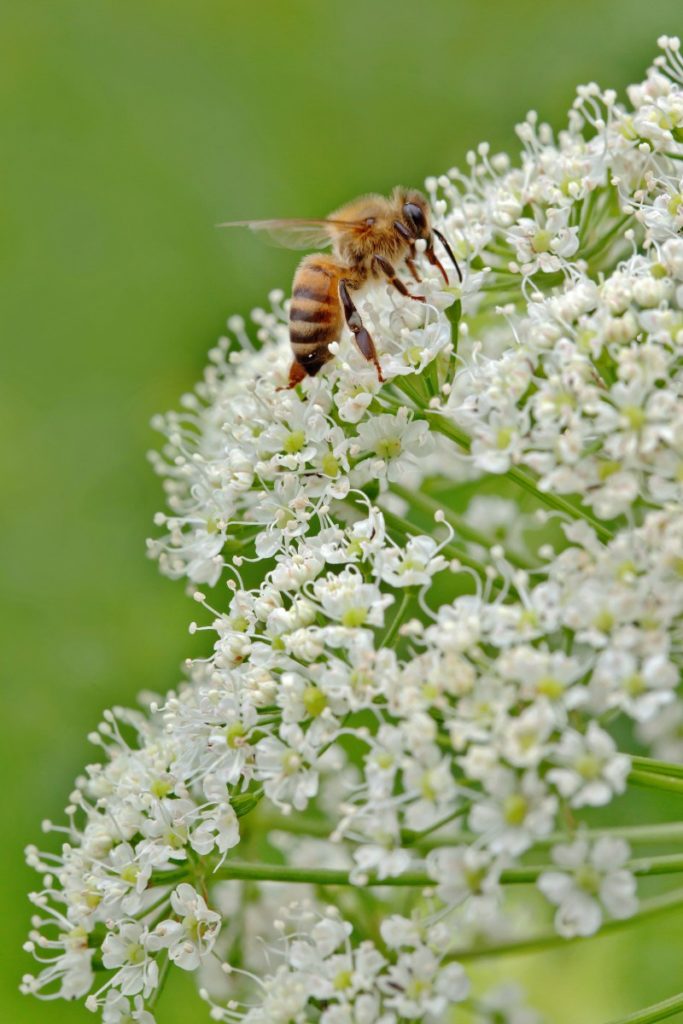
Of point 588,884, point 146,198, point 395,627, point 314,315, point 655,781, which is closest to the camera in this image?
point 588,884

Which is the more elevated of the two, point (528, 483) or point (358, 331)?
point (358, 331)

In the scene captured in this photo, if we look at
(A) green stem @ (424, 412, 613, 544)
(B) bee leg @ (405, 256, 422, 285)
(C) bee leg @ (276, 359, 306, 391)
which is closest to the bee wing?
(B) bee leg @ (405, 256, 422, 285)

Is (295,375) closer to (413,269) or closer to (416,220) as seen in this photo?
(413,269)

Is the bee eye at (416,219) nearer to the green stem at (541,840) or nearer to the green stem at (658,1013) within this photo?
the green stem at (541,840)

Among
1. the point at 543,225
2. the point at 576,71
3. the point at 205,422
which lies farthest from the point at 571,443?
the point at 576,71

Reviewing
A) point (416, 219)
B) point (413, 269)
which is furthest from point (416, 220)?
point (413, 269)

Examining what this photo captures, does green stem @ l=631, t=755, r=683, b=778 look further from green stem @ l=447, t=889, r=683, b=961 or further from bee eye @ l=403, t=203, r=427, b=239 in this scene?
bee eye @ l=403, t=203, r=427, b=239

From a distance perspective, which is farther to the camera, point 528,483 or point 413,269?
point 413,269

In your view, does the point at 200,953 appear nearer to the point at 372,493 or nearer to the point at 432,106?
the point at 372,493
